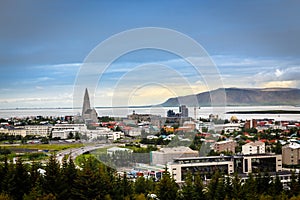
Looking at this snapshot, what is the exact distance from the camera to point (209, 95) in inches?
392

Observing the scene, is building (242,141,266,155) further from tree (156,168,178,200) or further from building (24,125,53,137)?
building (24,125,53,137)

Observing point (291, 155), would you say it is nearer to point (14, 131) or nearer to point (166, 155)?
point (166, 155)

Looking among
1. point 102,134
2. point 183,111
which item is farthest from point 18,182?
point 102,134

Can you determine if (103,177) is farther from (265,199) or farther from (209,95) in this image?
(209,95)

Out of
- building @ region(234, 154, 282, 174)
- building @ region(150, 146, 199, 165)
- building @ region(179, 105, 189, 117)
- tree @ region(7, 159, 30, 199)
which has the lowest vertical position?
building @ region(234, 154, 282, 174)

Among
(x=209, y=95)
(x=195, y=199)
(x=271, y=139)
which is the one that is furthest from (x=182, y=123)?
(x=195, y=199)

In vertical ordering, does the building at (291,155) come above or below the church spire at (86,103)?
below

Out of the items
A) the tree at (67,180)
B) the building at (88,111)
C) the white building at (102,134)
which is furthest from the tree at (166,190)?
the white building at (102,134)

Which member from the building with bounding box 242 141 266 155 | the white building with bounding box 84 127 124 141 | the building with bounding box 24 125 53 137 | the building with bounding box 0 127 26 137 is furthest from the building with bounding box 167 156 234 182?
the building with bounding box 24 125 53 137

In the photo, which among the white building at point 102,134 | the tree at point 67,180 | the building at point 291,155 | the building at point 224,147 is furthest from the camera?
the white building at point 102,134

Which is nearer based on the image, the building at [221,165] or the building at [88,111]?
the building at [221,165]

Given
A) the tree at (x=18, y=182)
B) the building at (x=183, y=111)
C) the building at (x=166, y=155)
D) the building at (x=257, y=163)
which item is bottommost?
the building at (x=257, y=163)

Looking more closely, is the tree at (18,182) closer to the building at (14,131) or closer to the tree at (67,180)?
the tree at (67,180)

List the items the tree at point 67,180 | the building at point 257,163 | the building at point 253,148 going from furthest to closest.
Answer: the building at point 253,148 → the building at point 257,163 → the tree at point 67,180
